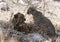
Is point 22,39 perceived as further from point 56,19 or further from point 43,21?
point 56,19

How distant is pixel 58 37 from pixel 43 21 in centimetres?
72

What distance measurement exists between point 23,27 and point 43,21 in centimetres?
44

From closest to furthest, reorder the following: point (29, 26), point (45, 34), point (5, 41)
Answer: point (5, 41) < point (45, 34) < point (29, 26)

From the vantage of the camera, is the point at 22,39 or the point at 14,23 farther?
the point at 14,23

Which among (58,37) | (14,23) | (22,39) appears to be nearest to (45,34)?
(58,37)

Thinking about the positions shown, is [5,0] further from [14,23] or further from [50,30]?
[50,30]

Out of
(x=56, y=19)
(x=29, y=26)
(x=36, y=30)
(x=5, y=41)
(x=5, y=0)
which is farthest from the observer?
(x=5, y=0)

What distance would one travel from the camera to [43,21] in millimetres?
4910

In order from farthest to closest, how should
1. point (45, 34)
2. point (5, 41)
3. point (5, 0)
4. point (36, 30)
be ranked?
point (5, 0) < point (36, 30) < point (45, 34) < point (5, 41)

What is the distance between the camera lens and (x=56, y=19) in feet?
22.6

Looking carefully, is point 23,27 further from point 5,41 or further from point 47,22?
point 5,41

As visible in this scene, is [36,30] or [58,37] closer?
[58,37]

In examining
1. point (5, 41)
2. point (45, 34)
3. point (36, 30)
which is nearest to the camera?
point (5, 41)

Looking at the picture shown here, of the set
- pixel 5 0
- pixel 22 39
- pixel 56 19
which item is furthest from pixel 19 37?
pixel 5 0
